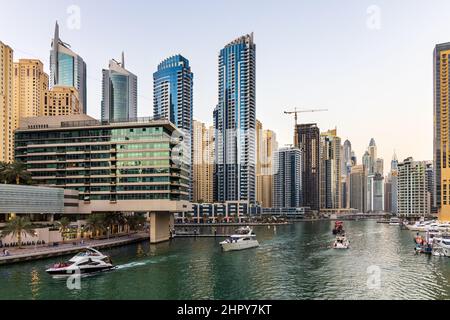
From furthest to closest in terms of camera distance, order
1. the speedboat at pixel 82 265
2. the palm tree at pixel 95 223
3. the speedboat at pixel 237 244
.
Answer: the palm tree at pixel 95 223 → the speedboat at pixel 237 244 → the speedboat at pixel 82 265

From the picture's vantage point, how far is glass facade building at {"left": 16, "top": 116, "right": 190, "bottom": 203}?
348 feet

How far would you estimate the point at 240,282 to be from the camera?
53.0 meters

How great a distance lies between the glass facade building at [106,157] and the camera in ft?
348

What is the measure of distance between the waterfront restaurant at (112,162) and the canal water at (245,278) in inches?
1066

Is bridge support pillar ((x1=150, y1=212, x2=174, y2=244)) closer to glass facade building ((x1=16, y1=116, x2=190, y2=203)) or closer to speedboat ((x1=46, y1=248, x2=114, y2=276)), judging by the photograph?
glass facade building ((x1=16, y1=116, x2=190, y2=203))

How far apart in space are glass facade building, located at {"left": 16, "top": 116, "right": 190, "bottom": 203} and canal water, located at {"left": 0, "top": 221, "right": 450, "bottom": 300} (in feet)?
93.1

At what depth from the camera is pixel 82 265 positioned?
56250mm

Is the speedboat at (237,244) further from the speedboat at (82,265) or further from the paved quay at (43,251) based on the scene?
the speedboat at (82,265)

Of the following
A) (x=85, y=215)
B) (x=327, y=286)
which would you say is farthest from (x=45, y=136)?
(x=327, y=286)

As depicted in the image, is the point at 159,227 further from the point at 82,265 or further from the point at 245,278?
the point at 245,278

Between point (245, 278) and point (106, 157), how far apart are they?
67.9m

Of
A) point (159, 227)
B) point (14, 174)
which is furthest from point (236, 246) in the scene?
point (14, 174)

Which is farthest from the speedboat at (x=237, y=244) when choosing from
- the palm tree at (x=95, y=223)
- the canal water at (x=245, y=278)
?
the palm tree at (x=95, y=223)
